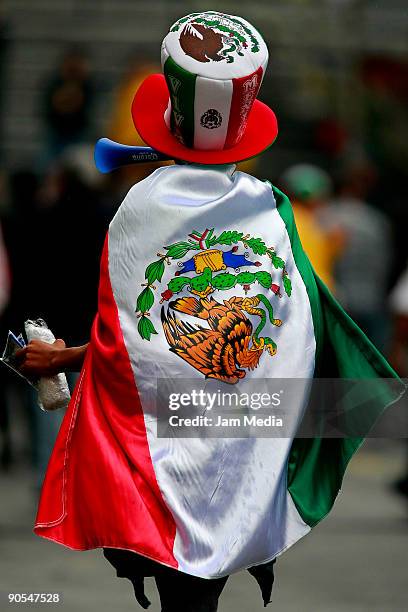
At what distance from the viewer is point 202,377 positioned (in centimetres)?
403

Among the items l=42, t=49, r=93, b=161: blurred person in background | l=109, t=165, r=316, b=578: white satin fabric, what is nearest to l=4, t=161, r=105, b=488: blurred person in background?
l=109, t=165, r=316, b=578: white satin fabric

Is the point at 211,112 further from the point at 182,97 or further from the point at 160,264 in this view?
the point at 160,264

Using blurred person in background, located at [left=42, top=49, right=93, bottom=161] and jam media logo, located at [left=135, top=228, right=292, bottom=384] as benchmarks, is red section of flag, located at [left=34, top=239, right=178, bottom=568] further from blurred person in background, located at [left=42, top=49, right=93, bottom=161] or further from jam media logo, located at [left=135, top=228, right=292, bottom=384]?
blurred person in background, located at [left=42, top=49, right=93, bottom=161]

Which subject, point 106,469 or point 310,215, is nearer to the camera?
point 106,469

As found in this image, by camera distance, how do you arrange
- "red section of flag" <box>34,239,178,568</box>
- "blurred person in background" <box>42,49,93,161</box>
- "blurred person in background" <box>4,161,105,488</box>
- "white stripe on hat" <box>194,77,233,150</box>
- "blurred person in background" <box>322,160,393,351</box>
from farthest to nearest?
"blurred person in background" <box>42,49,93,161</box> → "blurred person in background" <box>322,160,393,351</box> → "blurred person in background" <box>4,161,105,488</box> → "white stripe on hat" <box>194,77,233,150</box> → "red section of flag" <box>34,239,178,568</box>

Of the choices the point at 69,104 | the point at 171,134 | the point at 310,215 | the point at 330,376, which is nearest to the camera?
the point at 171,134

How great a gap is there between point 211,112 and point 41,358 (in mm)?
822

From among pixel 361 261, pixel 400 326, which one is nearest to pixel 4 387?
pixel 400 326

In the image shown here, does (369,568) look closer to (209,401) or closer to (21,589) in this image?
(21,589)

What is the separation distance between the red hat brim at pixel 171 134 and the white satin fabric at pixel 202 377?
44 mm

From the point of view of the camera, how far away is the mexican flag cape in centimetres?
397

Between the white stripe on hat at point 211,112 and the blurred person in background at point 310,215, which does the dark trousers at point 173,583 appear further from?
the blurred person in background at point 310,215

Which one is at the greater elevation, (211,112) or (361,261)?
(211,112)

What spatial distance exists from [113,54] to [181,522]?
1183 centimetres
